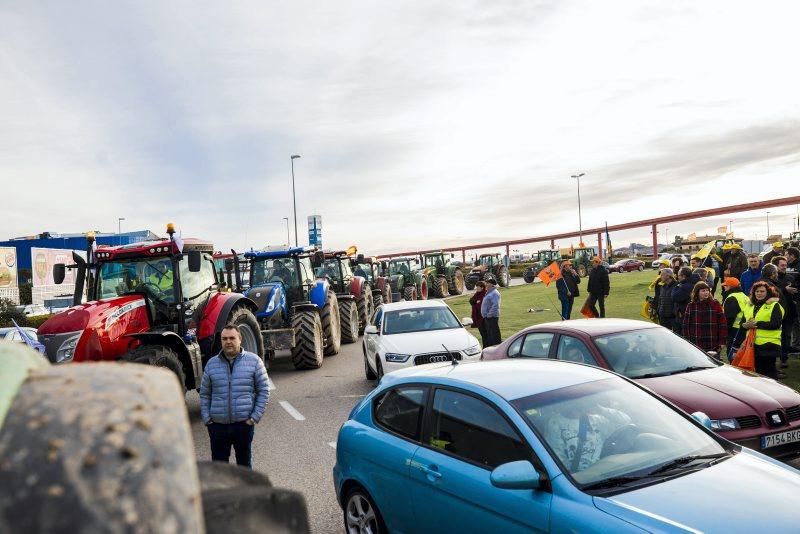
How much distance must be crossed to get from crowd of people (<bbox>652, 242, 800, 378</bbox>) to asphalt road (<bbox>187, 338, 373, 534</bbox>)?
5298mm

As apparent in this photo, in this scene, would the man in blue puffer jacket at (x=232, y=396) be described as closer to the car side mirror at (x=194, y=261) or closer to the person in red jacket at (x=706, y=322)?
the car side mirror at (x=194, y=261)

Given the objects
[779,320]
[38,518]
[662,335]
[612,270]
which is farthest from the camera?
[612,270]

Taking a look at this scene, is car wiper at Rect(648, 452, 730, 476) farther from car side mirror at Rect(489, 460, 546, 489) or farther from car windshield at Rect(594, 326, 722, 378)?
car windshield at Rect(594, 326, 722, 378)

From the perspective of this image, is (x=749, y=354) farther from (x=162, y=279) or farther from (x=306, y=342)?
(x=162, y=279)

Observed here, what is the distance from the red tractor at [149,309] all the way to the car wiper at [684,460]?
251 inches

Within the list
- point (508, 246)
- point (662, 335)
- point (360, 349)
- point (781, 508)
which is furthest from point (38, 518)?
point (508, 246)

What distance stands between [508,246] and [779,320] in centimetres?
7232

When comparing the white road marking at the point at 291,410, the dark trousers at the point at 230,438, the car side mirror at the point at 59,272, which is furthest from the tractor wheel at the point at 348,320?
the dark trousers at the point at 230,438

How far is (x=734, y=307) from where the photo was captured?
33.0ft

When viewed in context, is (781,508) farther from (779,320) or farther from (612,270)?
(612,270)

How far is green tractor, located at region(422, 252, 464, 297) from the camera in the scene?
3531 cm

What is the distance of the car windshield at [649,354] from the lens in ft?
22.3

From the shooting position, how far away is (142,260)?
→ 9836 millimetres

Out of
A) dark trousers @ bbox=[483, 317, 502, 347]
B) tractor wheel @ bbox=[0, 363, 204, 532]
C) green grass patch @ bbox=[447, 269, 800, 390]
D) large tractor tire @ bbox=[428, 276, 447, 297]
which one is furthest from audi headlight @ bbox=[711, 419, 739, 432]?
large tractor tire @ bbox=[428, 276, 447, 297]
